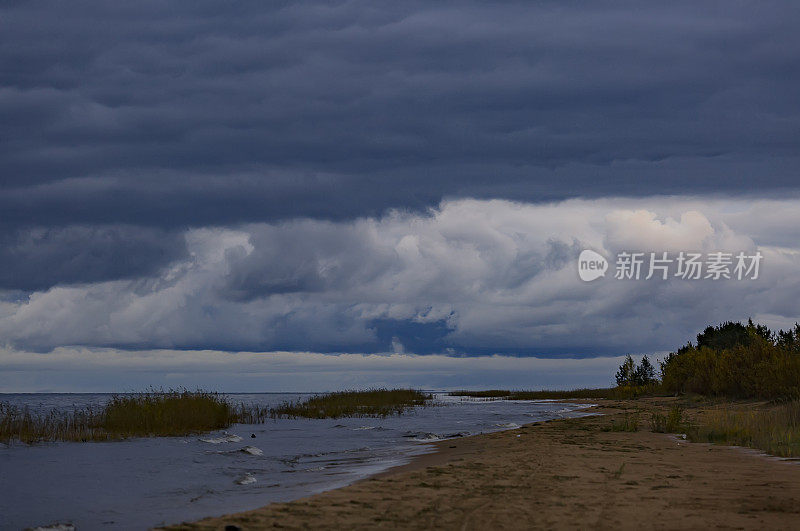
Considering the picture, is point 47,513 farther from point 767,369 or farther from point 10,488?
point 767,369

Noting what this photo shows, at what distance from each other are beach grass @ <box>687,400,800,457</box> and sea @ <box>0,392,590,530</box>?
8852 millimetres

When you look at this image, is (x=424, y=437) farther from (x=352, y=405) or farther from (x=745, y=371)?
(x=352, y=405)

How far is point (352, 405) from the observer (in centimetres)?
5697

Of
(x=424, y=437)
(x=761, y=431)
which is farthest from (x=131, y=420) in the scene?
(x=761, y=431)

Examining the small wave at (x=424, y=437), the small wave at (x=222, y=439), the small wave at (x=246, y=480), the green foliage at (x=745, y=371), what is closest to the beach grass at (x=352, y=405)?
the small wave at (x=222, y=439)

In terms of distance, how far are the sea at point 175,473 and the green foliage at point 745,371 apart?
15.1 meters

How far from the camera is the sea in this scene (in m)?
14.3

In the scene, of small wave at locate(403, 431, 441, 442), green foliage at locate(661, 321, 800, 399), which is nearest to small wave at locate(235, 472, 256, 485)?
small wave at locate(403, 431, 441, 442)

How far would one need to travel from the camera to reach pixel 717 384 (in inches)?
1684

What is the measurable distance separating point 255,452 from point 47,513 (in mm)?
10587

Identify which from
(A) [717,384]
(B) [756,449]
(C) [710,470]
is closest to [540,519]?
(C) [710,470]

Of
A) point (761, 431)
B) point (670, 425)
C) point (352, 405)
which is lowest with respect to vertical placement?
point (352, 405)

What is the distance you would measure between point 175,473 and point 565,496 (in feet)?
41.3

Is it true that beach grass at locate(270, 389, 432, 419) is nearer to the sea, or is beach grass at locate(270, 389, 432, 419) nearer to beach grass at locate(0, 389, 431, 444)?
beach grass at locate(0, 389, 431, 444)
